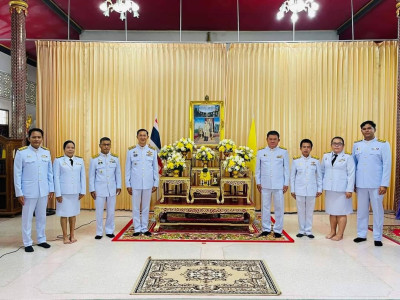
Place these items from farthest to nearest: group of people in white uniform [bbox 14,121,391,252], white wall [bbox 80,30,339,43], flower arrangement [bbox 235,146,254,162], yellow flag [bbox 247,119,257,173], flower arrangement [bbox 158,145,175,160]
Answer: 1. white wall [bbox 80,30,339,43]
2. yellow flag [bbox 247,119,257,173]
3. flower arrangement [bbox 158,145,175,160]
4. flower arrangement [bbox 235,146,254,162]
5. group of people in white uniform [bbox 14,121,391,252]

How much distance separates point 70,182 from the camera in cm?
454

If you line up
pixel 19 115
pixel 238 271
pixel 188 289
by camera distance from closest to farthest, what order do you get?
1. pixel 188 289
2. pixel 238 271
3. pixel 19 115

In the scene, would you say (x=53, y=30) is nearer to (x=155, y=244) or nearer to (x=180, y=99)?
(x=180, y=99)

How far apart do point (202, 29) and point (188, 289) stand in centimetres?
630

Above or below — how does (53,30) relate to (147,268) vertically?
above

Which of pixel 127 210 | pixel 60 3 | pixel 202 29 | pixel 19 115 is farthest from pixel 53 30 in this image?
pixel 127 210

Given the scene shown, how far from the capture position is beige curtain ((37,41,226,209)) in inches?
270

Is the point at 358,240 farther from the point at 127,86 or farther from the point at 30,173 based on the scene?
the point at 127,86

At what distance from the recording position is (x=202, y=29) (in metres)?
7.96

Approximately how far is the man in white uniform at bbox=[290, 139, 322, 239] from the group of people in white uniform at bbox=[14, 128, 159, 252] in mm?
2038

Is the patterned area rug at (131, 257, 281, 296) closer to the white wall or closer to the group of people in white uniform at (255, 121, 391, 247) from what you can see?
the group of people in white uniform at (255, 121, 391, 247)

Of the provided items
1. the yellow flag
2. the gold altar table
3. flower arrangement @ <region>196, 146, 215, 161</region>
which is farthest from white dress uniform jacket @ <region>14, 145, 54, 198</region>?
the yellow flag

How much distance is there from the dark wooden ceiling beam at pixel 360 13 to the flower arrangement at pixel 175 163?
15.3ft

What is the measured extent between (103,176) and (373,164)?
362 cm
